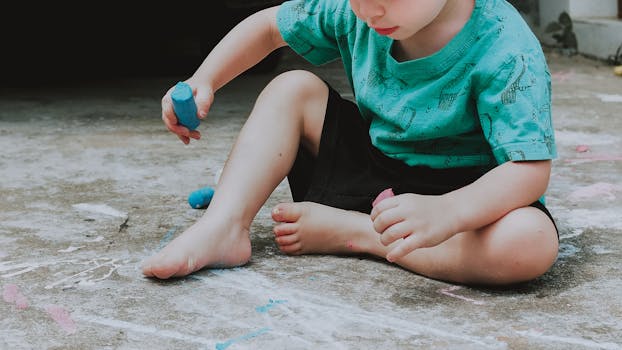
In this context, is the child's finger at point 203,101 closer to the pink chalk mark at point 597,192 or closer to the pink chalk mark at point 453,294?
the pink chalk mark at point 453,294

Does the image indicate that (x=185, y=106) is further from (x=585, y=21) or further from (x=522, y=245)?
(x=585, y=21)

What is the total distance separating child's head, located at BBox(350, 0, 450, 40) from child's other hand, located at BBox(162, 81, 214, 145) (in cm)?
34

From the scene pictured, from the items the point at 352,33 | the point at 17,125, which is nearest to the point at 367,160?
the point at 352,33

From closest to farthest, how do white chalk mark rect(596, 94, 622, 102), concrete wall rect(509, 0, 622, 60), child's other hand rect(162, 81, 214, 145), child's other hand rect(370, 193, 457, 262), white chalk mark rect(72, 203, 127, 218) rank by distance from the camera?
child's other hand rect(370, 193, 457, 262), child's other hand rect(162, 81, 214, 145), white chalk mark rect(72, 203, 127, 218), white chalk mark rect(596, 94, 622, 102), concrete wall rect(509, 0, 622, 60)

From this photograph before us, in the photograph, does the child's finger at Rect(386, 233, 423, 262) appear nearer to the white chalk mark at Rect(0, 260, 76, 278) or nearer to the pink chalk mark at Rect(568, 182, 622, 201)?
the white chalk mark at Rect(0, 260, 76, 278)

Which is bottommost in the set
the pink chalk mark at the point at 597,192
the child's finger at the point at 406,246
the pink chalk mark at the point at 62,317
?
the pink chalk mark at the point at 597,192

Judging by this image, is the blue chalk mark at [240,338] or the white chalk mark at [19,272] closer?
the blue chalk mark at [240,338]

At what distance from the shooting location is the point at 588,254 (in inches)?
58.7

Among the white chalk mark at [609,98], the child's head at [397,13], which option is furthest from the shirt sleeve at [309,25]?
the white chalk mark at [609,98]

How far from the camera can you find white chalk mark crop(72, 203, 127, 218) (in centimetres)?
173

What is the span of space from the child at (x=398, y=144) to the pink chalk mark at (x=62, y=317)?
0.51 feet

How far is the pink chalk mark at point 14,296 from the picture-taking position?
4.16 ft

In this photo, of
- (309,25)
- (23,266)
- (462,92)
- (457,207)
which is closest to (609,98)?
(309,25)

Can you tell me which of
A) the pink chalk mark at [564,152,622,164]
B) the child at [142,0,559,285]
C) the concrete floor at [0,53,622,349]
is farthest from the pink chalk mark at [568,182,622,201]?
the child at [142,0,559,285]
